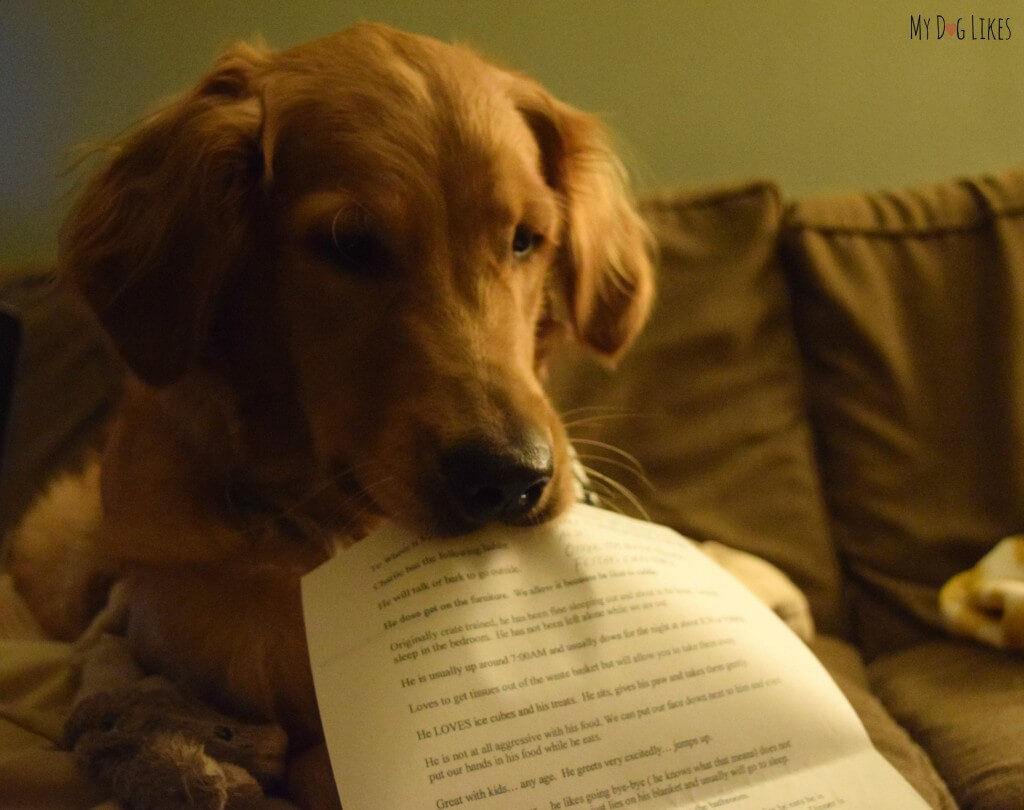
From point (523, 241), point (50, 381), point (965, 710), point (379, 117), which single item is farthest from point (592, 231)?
point (50, 381)

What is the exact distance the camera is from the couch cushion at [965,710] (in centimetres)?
102

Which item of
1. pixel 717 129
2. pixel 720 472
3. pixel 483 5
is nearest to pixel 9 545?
pixel 720 472

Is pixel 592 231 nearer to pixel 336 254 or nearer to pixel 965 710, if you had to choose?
pixel 336 254

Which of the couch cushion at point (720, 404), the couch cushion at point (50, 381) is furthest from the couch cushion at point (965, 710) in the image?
the couch cushion at point (50, 381)

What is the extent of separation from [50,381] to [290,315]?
0.87 meters

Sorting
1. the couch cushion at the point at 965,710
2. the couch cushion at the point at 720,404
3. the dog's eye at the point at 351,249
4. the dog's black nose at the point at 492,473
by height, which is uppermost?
the dog's eye at the point at 351,249

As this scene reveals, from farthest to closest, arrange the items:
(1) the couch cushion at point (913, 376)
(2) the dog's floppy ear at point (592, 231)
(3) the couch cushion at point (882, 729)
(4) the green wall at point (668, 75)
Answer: (4) the green wall at point (668, 75)
(1) the couch cushion at point (913, 376)
(2) the dog's floppy ear at point (592, 231)
(3) the couch cushion at point (882, 729)

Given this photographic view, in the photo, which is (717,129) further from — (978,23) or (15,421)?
(15,421)

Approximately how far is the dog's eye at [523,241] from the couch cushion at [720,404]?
0.55 m

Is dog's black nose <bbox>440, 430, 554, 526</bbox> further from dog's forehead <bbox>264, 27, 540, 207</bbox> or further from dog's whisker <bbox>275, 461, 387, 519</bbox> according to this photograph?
dog's forehead <bbox>264, 27, 540, 207</bbox>

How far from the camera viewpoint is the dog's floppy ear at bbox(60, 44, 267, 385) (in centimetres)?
92

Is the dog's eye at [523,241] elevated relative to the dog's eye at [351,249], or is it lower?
lower

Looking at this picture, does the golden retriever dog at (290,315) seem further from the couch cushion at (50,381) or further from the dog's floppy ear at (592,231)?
the couch cushion at (50,381)

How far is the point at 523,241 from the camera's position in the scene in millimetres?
1049
